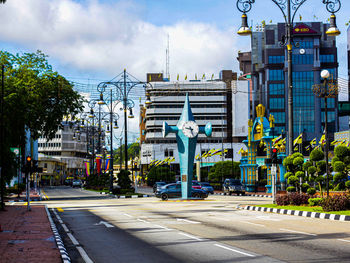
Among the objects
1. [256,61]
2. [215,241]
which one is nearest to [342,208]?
[215,241]

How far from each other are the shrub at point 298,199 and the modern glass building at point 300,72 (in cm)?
9650

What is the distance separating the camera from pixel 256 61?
5354 inches

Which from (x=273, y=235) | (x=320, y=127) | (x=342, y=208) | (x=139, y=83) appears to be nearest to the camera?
(x=273, y=235)

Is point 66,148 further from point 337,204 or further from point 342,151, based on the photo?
point 337,204

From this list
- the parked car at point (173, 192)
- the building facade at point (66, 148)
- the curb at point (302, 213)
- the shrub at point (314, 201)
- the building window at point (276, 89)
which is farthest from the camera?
the building facade at point (66, 148)

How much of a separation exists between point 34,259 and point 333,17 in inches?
698

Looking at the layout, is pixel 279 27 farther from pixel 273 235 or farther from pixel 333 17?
pixel 273 235

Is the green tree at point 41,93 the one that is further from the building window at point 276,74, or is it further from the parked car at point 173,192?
the building window at point 276,74

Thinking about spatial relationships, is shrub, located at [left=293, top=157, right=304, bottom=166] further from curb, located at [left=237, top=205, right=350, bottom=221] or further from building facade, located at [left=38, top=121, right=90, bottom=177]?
building facade, located at [left=38, top=121, right=90, bottom=177]

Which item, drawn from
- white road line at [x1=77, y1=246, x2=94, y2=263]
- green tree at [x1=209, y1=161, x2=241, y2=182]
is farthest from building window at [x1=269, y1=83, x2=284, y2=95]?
white road line at [x1=77, y1=246, x2=94, y2=263]

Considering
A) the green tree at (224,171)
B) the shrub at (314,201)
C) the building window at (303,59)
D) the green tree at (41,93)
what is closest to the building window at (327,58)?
Result: the building window at (303,59)

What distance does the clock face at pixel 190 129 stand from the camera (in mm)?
40000

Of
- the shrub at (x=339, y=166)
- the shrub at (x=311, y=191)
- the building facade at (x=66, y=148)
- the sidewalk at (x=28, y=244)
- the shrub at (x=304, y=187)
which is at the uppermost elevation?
the building facade at (x=66, y=148)

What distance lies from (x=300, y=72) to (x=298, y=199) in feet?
330
